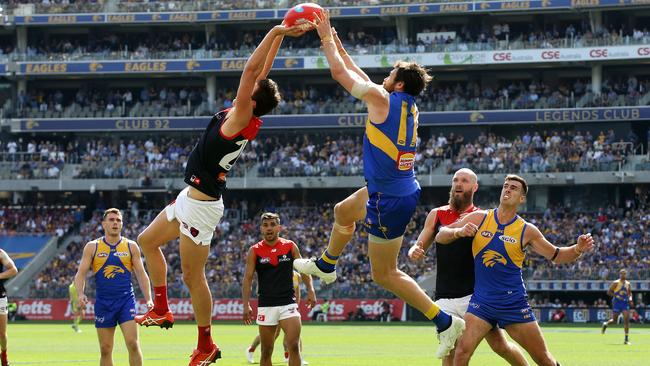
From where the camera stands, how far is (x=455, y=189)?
14.2m

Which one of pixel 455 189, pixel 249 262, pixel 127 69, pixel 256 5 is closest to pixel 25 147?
pixel 127 69

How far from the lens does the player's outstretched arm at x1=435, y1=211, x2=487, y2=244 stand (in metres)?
13.0

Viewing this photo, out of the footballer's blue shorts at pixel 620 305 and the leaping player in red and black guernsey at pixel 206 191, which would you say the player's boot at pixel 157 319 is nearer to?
the leaping player in red and black guernsey at pixel 206 191

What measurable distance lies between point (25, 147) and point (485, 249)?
5867cm

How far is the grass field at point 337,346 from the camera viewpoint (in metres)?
24.8

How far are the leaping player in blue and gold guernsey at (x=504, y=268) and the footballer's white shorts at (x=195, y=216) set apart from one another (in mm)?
2829

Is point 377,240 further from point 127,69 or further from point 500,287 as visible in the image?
point 127,69

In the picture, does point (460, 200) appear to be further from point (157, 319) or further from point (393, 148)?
point (157, 319)

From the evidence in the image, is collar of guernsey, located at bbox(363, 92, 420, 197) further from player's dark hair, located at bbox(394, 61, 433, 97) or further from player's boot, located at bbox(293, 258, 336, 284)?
player's boot, located at bbox(293, 258, 336, 284)

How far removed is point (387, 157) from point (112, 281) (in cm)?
726

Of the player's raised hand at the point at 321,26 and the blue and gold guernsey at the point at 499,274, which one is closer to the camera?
the player's raised hand at the point at 321,26

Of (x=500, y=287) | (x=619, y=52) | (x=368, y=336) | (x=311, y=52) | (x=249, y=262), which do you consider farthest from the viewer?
(x=311, y=52)

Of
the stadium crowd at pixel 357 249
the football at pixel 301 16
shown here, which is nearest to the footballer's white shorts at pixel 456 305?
the football at pixel 301 16

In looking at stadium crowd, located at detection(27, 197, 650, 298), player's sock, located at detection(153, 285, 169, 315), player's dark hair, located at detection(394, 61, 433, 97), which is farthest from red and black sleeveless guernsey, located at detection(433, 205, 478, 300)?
stadium crowd, located at detection(27, 197, 650, 298)
